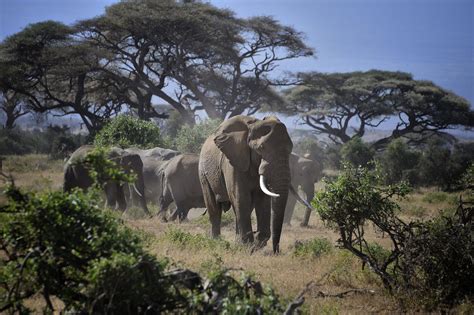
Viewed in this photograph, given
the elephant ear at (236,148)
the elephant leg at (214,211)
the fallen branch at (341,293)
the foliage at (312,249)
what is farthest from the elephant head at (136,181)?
the fallen branch at (341,293)

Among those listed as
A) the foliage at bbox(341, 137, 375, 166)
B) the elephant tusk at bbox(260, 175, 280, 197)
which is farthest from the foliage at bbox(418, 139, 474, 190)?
the elephant tusk at bbox(260, 175, 280, 197)

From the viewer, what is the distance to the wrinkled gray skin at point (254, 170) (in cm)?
930

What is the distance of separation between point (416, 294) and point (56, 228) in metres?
3.98

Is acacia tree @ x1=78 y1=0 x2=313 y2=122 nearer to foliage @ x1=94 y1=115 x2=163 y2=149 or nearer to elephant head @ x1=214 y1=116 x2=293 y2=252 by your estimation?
foliage @ x1=94 y1=115 x2=163 y2=149

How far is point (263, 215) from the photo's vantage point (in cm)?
984

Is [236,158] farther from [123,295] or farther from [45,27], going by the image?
[45,27]

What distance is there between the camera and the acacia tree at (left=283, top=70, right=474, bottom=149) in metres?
38.9

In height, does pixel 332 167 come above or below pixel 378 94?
below

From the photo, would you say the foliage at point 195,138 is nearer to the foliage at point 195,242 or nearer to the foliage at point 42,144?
the foliage at point 42,144

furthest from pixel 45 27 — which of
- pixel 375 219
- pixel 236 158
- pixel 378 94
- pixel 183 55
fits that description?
pixel 375 219

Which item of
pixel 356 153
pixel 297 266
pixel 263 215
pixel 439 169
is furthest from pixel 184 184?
pixel 356 153

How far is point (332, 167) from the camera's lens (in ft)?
115

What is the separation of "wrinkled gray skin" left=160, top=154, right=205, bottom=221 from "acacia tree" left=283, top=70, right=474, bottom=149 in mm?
25590

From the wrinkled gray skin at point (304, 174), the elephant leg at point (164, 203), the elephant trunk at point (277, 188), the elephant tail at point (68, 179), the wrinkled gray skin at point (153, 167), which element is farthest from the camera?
the wrinkled gray skin at point (153, 167)
